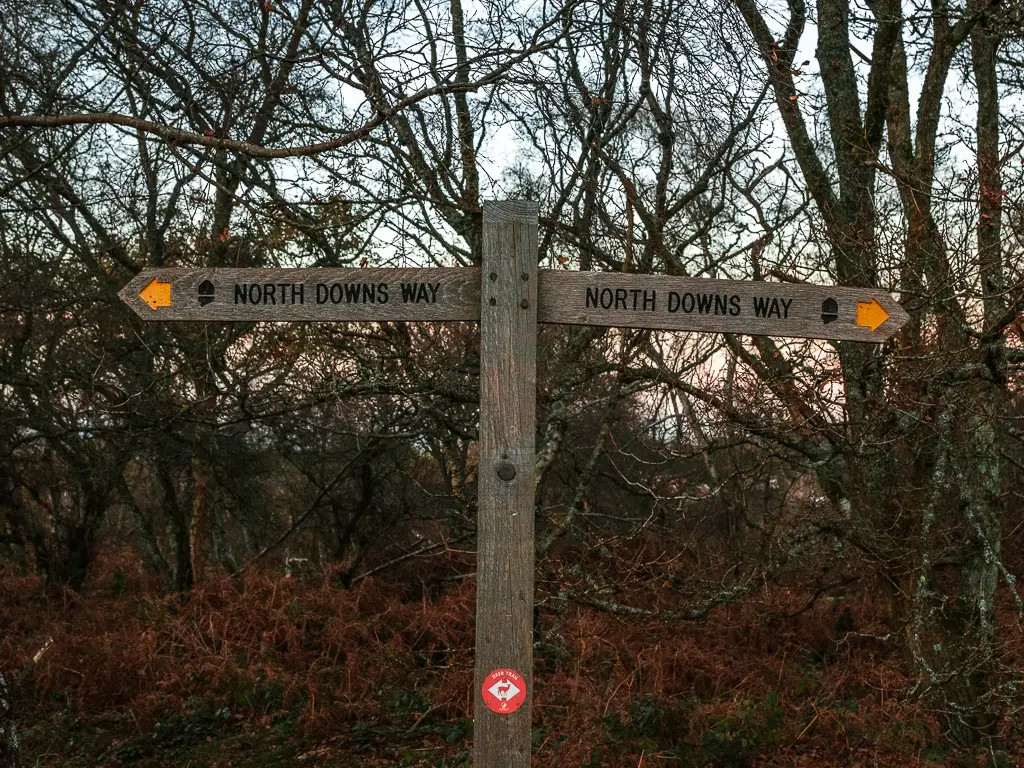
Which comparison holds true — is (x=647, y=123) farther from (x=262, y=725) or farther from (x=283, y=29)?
(x=262, y=725)

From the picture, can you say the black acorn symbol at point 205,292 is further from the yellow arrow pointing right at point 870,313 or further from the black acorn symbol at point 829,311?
the yellow arrow pointing right at point 870,313

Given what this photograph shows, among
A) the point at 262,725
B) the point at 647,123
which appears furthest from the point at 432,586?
the point at 647,123

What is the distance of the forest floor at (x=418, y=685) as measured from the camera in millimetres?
6238

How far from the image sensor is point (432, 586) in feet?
34.6

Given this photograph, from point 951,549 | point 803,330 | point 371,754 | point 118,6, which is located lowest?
point 371,754

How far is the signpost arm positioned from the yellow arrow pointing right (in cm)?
111

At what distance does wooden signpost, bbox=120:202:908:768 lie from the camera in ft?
10.1

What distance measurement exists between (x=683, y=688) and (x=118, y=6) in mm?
6473

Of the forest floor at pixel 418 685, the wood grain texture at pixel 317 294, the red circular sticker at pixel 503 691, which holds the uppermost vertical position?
→ the wood grain texture at pixel 317 294

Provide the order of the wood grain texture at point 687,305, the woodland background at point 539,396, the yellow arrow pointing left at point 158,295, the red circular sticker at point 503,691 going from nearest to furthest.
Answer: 1. the red circular sticker at point 503,691
2. the wood grain texture at point 687,305
3. the yellow arrow pointing left at point 158,295
4. the woodland background at point 539,396

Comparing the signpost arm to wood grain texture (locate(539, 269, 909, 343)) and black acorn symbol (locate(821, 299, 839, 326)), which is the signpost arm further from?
black acorn symbol (locate(821, 299, 839, 326))

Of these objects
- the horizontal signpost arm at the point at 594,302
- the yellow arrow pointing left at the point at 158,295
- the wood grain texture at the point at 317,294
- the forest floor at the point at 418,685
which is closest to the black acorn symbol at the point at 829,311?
the horizontal signpost arm at the point at 594,302

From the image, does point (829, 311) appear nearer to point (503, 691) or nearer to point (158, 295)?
point (503, 691)

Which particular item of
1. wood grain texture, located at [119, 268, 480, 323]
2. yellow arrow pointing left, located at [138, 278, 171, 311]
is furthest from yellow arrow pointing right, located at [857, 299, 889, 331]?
yellow arrow pointing left, located at [138, 278, 171, 311]
